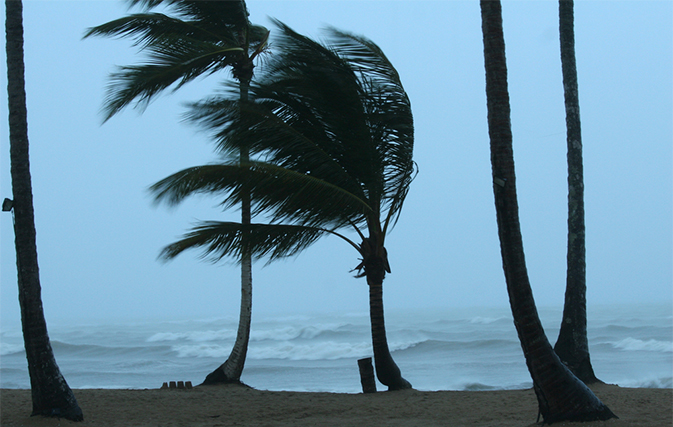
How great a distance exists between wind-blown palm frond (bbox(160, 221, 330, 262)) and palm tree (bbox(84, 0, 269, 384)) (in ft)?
2.54

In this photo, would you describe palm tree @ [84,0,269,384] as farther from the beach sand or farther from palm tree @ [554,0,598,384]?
palm tree @ [554,0,598,384]

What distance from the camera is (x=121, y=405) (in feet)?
26.6

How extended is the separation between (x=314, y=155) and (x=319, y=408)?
12.1 feet

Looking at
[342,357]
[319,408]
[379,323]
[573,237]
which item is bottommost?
[319,408]

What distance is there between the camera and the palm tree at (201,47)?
362 inches

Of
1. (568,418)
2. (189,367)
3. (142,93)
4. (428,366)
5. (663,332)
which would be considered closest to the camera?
(568,418)

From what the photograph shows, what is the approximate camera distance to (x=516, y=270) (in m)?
5.67

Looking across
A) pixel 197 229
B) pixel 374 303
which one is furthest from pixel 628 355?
pixel 197 229

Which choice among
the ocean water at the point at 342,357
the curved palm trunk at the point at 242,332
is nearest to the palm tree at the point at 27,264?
the curved palm trunk at the point at 242,332

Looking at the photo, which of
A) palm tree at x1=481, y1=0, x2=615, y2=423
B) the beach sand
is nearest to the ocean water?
the beach sand

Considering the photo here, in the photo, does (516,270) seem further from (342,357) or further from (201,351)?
(201,351)

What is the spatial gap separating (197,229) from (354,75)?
3.52 meters

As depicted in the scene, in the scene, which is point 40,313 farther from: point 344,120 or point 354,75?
point 354,75

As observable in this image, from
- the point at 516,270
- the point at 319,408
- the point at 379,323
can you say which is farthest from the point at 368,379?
the point at 516,270
